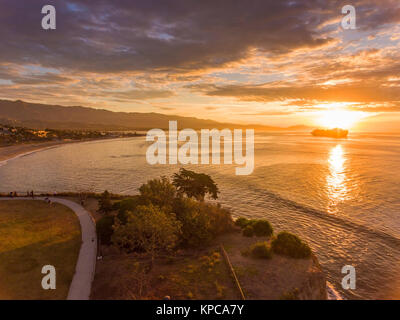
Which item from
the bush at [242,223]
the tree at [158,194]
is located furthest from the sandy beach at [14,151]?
the bush at [242,223]

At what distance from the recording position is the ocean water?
96.5 feet

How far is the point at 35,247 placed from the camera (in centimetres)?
2659

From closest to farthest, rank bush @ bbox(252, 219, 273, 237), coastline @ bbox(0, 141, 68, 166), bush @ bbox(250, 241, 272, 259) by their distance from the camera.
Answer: bush @ bbox(250, 241, 272, 259), bush @ bbox(252, 219, 273, 237), coastline @ bbox(0, 141, 68, 166)

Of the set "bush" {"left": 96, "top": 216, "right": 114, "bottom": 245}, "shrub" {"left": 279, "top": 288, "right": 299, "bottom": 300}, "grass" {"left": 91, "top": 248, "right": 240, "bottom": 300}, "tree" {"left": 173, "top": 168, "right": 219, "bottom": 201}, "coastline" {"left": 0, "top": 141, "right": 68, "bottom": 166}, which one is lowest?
"shrub" {"left": 279, "top": 288, "right": 299, "bottom": 300}

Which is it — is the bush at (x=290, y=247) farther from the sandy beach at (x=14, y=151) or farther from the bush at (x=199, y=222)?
the sandy beach at (x=14, y=151)

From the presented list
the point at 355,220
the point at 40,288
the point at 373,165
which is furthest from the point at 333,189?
the point at 40,288

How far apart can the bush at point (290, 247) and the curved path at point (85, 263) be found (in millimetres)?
19499

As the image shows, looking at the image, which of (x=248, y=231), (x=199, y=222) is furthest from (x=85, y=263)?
(x=248, y=231)

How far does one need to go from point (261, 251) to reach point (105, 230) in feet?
61.3

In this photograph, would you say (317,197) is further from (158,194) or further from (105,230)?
(105,230)

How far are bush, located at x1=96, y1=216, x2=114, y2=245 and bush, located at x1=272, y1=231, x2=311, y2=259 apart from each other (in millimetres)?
19579

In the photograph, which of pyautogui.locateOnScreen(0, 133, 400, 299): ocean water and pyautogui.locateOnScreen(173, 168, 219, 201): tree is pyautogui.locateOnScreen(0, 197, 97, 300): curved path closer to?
pyautogui.locateOnScreen(173, 168, 219, 201): tree

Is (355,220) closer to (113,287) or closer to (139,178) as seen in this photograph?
(113,287)

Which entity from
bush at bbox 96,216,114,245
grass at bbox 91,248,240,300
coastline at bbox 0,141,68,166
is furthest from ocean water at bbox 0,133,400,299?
bush at bbox 96,216,114,245
